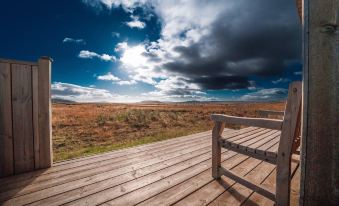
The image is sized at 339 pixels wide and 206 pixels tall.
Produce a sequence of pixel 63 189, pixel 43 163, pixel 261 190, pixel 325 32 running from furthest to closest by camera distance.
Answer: pixel 43 163 < pixel 63 189 < pixel 261 190 < pixel 325 32

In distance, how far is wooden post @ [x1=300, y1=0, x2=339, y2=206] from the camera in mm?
1101

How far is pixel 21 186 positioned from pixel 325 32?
146 inches

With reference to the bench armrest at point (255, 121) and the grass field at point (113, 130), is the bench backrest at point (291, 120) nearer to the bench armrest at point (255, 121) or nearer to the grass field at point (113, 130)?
the bench armrest at point (255, 121)

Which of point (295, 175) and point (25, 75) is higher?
point (25, 75)

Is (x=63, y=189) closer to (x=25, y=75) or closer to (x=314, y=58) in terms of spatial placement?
(x=25, y=75)

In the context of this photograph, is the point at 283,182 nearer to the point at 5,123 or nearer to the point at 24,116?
the point at 24,116

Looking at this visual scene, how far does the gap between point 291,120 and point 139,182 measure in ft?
7.09

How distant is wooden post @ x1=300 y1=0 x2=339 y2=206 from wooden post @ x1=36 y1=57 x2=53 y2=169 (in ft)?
12.1

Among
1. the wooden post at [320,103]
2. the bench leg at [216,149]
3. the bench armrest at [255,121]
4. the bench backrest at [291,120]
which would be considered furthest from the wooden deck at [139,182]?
the wooden post at [320,103]

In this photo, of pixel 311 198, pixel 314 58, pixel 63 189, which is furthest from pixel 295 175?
pixel 63 189

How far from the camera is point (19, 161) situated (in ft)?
10.1

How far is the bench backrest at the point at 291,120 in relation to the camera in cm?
185

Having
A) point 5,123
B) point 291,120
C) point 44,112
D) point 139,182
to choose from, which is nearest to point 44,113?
point 44,112

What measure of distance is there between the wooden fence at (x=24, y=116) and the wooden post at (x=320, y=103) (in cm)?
369
